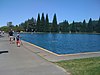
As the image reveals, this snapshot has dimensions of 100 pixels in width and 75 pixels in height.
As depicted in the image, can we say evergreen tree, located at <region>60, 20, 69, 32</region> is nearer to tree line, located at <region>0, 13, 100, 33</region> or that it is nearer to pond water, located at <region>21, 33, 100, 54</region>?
tree line, located at <region>0, 13, 100, 33</region>

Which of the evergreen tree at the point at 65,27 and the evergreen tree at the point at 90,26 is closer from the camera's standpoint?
the evergreen tree at the point at 90,26

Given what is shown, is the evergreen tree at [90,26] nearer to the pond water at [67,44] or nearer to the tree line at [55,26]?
the tree line at [55,26]

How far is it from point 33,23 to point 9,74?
151 meters

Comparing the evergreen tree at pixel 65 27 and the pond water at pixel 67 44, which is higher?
the evergreen tree at pixel 65 27

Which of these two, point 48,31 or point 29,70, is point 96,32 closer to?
point 48,31

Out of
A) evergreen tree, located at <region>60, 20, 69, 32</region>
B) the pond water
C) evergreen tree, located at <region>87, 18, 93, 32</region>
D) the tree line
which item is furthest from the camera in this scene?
evergreen tree, located at <region>60, 20, 69, 32</region>

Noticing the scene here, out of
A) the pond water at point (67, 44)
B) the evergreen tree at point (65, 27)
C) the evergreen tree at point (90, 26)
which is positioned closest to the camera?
the pond water at point (67, 44)

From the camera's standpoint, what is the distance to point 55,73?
386 inches

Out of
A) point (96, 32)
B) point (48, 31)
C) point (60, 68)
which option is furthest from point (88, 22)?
point (60, 68)

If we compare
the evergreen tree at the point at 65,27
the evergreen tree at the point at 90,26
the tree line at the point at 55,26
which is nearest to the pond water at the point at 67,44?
the tree line at the point at 55,26

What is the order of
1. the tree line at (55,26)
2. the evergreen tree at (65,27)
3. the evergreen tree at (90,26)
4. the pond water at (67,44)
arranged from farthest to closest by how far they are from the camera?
the evergreen tree at (65,27) < the evergreen tree at (90,26) < the tree line at (55,26) < the pond water at (67,44)

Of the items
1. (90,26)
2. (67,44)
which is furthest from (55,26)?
(67,44)

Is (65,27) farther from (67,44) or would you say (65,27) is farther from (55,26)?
(67,44)

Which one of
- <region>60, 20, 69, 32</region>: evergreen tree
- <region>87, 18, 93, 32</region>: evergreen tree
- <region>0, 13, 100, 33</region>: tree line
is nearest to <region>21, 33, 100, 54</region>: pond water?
<region>0, 13, 100, 33</region>: tree line
